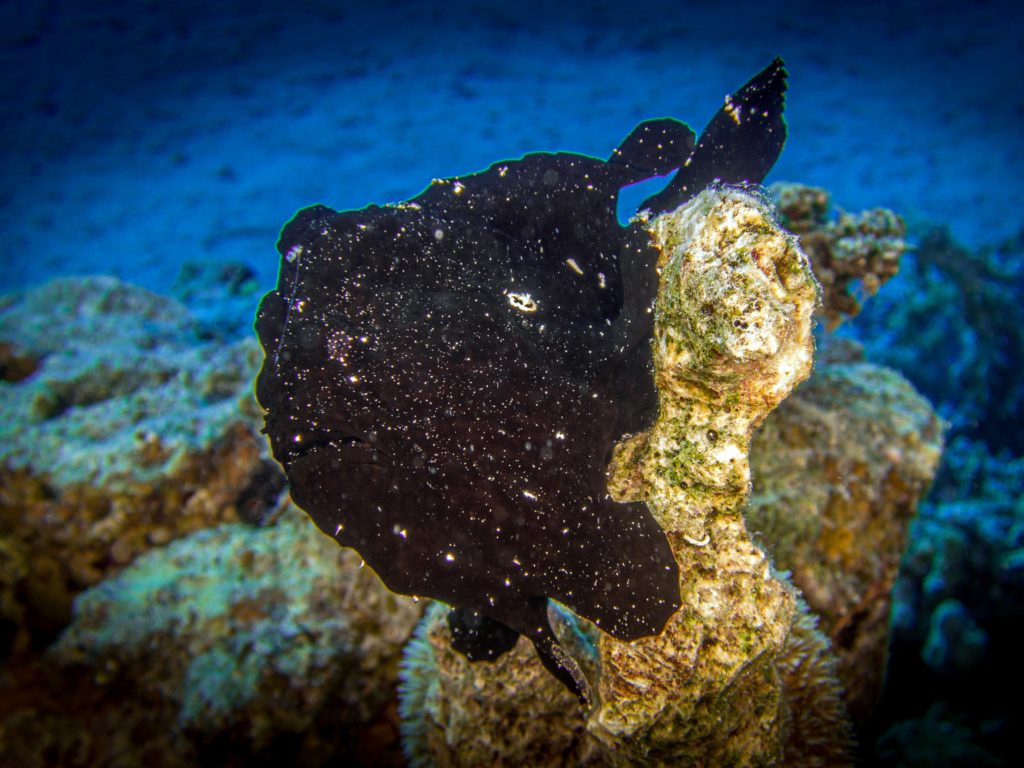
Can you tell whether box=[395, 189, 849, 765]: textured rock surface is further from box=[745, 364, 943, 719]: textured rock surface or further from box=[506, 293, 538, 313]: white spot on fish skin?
box=[745, 364, 943, 719]: textured rock surface

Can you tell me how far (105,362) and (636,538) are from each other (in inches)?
252

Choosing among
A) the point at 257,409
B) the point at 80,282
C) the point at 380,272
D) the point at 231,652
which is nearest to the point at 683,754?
the point at 380,272

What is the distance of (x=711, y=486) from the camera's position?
5.88ft

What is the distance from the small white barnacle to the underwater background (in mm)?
2878

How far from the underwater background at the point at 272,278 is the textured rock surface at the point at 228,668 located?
2 centimetres

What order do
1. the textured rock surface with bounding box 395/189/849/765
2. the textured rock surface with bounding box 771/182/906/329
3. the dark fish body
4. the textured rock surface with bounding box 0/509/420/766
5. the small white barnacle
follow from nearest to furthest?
1. the textured rock surface with bounding box 395/189/849/765
2. the dark fish body
3. the small white barnacle
4. the textured rock surface with bounding box 0/509/420/766
5. the textured rock surface with bounding box 771/182/906/329

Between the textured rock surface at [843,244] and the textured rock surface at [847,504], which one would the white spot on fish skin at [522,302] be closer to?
the textured rock surface at [847,504]

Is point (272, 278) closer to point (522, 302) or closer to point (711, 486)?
point (522, 302)

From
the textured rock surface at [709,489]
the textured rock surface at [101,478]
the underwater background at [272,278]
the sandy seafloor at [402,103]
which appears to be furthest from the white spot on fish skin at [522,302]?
the sandy seafloor at [402,103]

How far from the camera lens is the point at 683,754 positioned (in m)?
1.99

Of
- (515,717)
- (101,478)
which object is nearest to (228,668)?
(101,478)

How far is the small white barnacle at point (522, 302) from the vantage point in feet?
6.35

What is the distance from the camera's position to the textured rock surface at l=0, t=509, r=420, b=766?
3.53 metres

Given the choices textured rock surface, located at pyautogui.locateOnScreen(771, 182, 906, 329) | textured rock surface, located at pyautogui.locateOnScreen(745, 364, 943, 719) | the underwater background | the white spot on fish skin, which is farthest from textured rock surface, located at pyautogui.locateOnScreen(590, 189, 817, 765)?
textured rock surface, located at pyautogui.locateOnScreen(771, 182, 906, 329)
